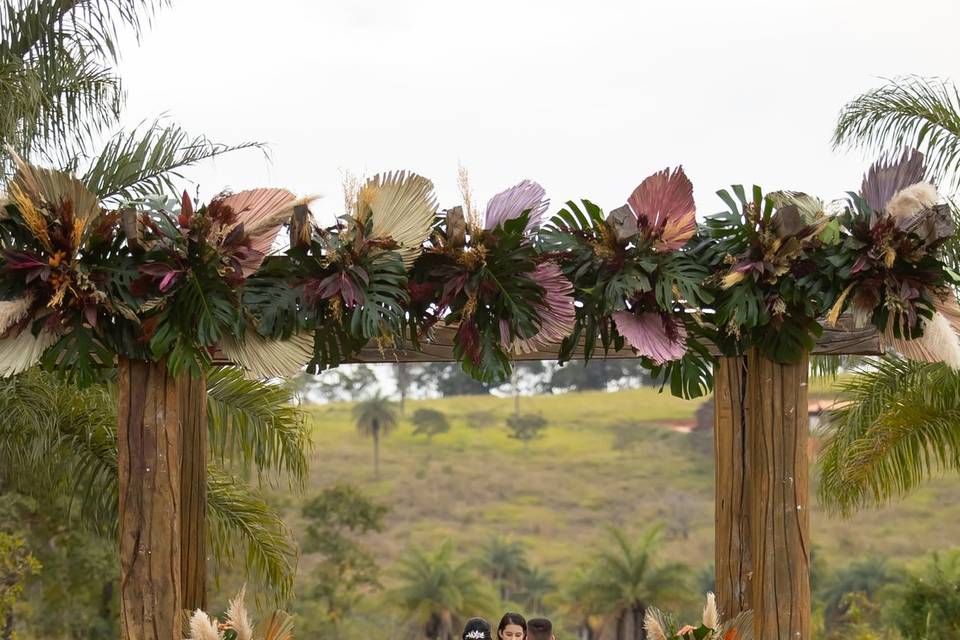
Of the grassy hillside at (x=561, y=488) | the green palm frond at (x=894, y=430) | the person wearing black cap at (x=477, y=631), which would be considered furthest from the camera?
the grassy hillside at (x=561, y=488)

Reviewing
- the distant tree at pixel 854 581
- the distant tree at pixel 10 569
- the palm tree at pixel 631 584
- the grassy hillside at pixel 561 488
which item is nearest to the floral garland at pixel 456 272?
the distant tree at pixel 10 569

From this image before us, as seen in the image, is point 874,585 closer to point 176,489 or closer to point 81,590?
point 81,590

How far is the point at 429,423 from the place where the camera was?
32.3 meters

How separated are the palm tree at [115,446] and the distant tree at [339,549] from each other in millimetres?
13526

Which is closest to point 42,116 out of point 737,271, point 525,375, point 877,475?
point 737,271

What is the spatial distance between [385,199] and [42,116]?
422 centimetres

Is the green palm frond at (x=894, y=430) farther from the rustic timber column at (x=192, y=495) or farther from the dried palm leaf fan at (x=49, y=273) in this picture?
the dried palm leaf fan at (x=49, y=273)

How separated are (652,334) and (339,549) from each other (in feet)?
59.7

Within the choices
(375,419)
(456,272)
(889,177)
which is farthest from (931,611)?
(375,419)

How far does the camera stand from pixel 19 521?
12.6 m

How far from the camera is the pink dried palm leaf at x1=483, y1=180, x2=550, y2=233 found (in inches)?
135

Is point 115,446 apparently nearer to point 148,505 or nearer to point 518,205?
point 148,505

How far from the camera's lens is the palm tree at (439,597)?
20.5 metres

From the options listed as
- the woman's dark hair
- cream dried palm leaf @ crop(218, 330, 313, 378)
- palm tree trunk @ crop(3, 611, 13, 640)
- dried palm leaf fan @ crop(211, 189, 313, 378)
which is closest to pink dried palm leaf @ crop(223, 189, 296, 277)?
dried palm leaf fan @ crop(211, 189, 313, 378)
